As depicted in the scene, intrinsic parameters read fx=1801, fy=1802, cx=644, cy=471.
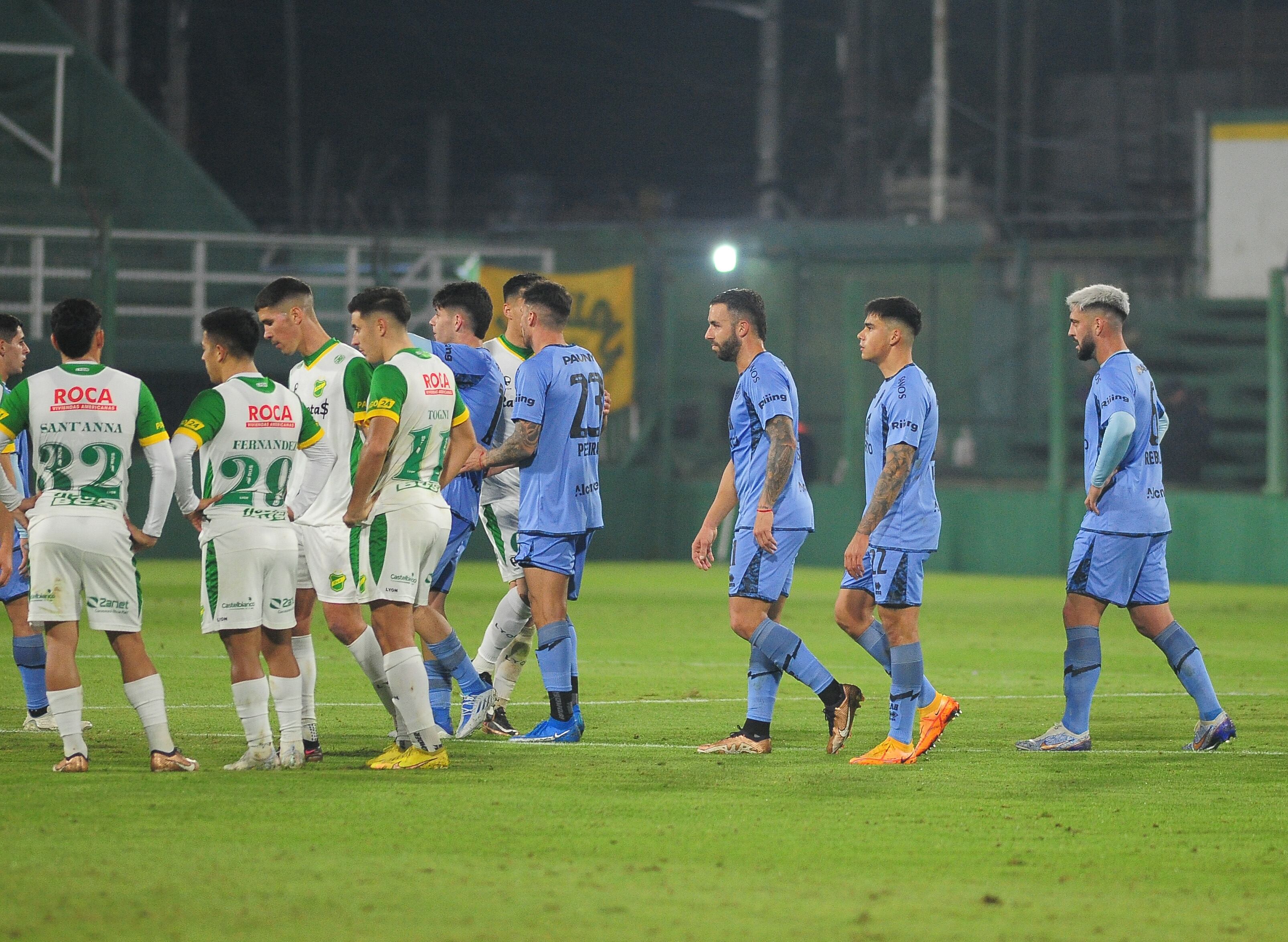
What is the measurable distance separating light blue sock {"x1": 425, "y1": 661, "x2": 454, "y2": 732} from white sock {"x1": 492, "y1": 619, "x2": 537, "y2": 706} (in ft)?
0.95

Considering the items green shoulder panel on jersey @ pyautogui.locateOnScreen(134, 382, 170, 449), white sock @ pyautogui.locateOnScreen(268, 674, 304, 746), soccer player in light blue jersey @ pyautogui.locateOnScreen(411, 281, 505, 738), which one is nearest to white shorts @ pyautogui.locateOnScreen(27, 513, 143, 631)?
green shoulder panel on jersey @ pyautogui.locateOnScreen(134, 382, 170, 449)

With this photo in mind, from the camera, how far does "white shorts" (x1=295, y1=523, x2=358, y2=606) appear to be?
8.28 meters

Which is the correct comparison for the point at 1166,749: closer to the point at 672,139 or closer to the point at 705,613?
the point at 705,613

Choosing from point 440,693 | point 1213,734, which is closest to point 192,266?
point 440,693

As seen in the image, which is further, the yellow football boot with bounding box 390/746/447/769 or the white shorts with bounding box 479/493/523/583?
the white shorts with bounding box 479/493/523/583

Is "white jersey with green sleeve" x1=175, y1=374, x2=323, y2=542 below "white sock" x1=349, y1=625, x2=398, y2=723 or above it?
above

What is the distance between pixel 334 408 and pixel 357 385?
356mm

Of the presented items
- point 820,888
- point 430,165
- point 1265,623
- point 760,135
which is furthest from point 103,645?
point 430,165

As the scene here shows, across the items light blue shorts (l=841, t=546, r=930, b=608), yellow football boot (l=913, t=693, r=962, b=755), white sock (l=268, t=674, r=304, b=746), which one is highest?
light blue shorts (l=841, t=546, r=930, b=608)

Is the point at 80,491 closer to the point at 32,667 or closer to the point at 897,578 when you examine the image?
the point at 32,667

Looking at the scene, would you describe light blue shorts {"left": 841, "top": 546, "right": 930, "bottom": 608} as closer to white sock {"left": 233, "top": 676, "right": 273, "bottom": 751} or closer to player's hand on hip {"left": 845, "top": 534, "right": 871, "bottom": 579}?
player's hand on hip {"left": 845, "top": 534, "right": 871, "bottom": 579}

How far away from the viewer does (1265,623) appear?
666 inches

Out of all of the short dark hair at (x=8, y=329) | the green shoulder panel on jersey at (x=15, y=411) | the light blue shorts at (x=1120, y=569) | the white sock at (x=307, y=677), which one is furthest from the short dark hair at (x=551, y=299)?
the short dark hair at (x=8, y=329)

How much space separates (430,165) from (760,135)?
9.70 metres
